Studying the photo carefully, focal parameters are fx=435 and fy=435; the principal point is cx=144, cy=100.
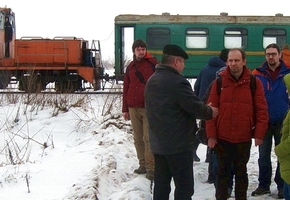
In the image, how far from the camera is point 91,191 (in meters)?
4.89

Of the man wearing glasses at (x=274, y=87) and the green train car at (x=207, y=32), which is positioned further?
the green train car at (x=207, y=32)

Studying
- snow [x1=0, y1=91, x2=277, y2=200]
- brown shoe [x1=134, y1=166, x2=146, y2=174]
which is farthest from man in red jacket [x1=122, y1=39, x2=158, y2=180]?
snow [x1=0, y1=91, x2=277, y2=200]

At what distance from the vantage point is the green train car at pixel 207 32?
53.5 ft

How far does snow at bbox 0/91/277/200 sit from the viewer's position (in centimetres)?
518

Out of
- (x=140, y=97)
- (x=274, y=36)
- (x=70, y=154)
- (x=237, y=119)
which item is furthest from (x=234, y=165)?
Answer: (x=274, y=36)

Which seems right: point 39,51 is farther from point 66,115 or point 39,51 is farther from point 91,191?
point 91,191

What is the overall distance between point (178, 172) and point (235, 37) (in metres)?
13.0

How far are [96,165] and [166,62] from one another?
2.52 m

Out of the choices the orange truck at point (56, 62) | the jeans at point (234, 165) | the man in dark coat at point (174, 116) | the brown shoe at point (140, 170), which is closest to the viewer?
the man in dark coat at point (174, 116)

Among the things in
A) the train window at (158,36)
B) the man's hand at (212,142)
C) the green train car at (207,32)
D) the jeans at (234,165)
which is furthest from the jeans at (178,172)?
the train window at (158,36)

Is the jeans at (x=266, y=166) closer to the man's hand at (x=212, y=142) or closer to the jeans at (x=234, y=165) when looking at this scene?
the jeans at (x=234, y=165)

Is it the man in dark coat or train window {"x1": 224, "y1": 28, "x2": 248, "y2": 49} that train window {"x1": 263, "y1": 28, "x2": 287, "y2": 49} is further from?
the man in dark coat

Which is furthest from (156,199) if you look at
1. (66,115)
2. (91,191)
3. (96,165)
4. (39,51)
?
(39,51)

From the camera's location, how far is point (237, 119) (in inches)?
182
